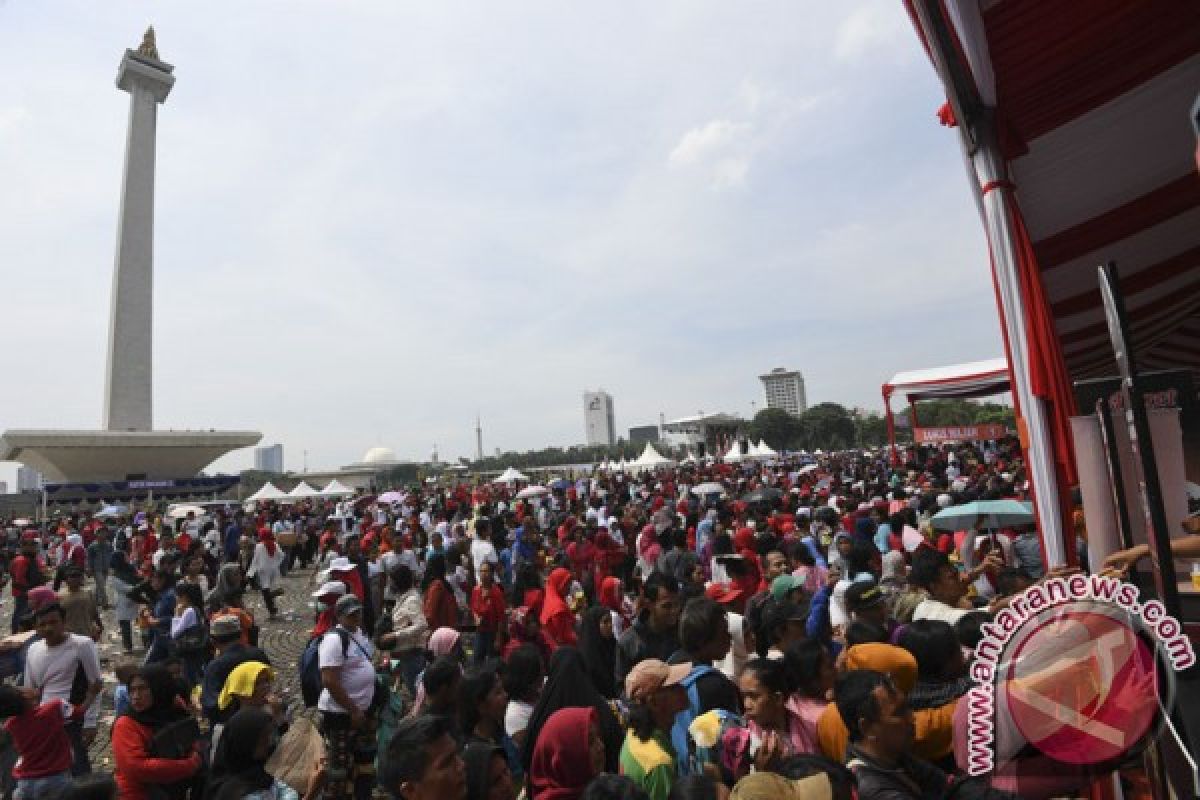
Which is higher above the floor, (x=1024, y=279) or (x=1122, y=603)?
(x=1024, y=279)

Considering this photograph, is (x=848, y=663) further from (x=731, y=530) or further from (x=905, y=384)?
(x=905, y=384)

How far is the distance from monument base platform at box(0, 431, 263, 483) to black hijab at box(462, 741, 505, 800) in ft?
186

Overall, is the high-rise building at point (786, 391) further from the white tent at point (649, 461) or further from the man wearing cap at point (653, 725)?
the man wearing cap at point (653, 725)

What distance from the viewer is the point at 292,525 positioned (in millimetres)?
19891

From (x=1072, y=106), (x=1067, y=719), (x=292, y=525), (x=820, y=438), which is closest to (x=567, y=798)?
(x=1067, y=719)

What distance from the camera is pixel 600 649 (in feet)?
15.2

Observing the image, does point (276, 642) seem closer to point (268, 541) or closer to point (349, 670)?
point (268, 541)

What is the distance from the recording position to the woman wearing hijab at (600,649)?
4574mm

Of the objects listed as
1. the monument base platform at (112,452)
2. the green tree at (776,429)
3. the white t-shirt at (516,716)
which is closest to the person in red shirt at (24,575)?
the white t-shirt at (516,716)

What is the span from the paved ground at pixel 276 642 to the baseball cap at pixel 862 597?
5.54 m

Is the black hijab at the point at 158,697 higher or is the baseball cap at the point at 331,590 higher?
the baseball cap at the point at 331,590

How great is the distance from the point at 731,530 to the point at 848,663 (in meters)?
7.98

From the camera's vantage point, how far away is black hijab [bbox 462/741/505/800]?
2387 millimetres

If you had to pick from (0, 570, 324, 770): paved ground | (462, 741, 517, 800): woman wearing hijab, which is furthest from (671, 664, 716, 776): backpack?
(0, 570, 324, 770): paved ground
